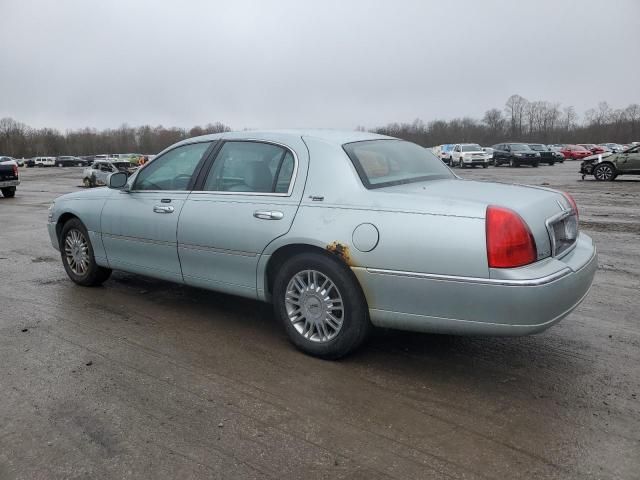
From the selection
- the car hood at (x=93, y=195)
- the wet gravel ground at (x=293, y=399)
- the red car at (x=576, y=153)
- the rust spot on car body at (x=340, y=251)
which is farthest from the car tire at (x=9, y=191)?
the red car at (x=576, y=153)

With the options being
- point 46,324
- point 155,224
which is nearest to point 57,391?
point 46,324

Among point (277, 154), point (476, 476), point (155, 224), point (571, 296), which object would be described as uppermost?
point (277, 154)

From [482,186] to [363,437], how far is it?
2.01 metres

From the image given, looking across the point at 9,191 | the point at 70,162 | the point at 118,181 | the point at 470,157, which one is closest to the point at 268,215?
the point at 118,181

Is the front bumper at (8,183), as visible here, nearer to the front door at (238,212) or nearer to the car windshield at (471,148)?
the front door at (238,212)

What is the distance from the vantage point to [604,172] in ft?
78.7

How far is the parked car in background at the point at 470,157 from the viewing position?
39844 mm

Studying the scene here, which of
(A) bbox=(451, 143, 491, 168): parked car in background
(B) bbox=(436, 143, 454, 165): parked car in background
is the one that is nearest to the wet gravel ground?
(A) bbox=(451, 143, 491, 168): parked car in background

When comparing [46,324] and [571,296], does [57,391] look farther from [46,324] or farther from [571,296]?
[571,296]

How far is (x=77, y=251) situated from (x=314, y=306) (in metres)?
3.32

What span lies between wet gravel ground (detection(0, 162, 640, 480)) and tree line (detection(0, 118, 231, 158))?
107m

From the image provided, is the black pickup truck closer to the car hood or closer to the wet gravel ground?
the car hood

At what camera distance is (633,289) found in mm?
5711

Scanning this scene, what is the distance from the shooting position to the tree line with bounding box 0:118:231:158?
112m
